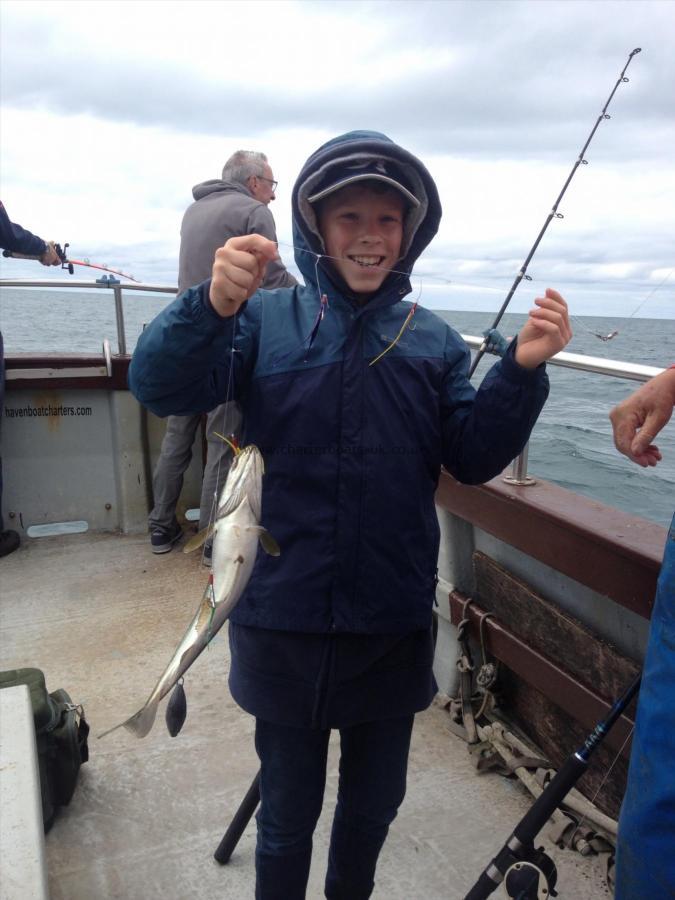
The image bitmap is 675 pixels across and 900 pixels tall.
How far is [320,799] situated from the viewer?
195 centimetres

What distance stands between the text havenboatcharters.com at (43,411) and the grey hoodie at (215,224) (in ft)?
4.68

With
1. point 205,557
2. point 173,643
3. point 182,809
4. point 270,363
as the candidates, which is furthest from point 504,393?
point 205,557

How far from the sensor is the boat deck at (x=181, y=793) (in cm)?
237

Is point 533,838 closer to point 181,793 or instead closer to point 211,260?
point 181,793

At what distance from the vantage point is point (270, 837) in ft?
6.16

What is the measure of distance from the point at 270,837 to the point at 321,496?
91 centimetres

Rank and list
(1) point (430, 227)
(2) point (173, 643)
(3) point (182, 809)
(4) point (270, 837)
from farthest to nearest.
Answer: (2) point (173, 643), (3) point (182, 809), (1) point (430, 227), (4) point (270, 837)

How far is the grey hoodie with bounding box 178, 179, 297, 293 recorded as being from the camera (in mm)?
4109

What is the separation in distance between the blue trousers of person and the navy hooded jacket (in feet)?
1.87

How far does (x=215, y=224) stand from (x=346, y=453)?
2.79 m

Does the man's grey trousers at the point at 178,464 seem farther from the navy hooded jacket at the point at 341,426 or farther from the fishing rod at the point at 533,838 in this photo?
the fishing rod at the point at 533,838

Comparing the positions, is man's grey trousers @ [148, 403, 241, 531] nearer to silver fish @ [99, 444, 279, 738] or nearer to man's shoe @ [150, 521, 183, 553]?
man's shoe @ [150, 521, 183, 553]

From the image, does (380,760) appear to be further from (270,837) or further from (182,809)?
(182,809)

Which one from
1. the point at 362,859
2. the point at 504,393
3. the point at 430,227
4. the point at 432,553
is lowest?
the point at 362,859
